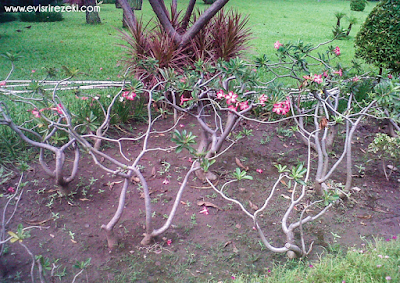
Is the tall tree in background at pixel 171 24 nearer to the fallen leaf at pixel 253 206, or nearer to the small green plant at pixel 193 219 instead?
the fallen leaf at pixel 253 206

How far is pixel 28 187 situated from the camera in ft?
8.77

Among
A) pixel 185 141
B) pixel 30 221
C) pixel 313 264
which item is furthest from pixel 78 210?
pixel 313 264

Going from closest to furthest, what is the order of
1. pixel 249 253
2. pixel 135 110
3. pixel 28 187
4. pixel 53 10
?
1. pixel 249 253
2. pixel 28 187
3. pixel 135 110
4. pixel 53 10

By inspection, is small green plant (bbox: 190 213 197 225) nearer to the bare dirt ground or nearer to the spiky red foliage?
the bare dirt ground

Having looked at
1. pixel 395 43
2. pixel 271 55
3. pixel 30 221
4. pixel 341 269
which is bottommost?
pixel 30 221

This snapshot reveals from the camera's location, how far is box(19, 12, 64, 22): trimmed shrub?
32.6ft

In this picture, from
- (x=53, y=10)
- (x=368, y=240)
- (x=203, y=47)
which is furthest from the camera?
(x=53, y=10)

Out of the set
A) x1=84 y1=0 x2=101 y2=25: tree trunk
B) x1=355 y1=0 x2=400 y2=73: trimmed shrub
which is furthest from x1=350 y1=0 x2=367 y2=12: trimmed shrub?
x1=355 y1=0 x2=400 y2=73: trimmed shrub

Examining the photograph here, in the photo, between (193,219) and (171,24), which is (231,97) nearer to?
(193,219)

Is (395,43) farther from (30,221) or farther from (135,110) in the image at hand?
(30,221)

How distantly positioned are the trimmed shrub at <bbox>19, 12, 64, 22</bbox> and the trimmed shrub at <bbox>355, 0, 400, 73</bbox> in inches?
344

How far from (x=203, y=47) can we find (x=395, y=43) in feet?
7.22

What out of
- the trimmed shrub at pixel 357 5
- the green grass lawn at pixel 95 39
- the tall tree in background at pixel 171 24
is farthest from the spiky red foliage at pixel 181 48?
the trimmed shrub at pixel 357 5

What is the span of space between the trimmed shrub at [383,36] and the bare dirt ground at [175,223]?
5.01 feet
